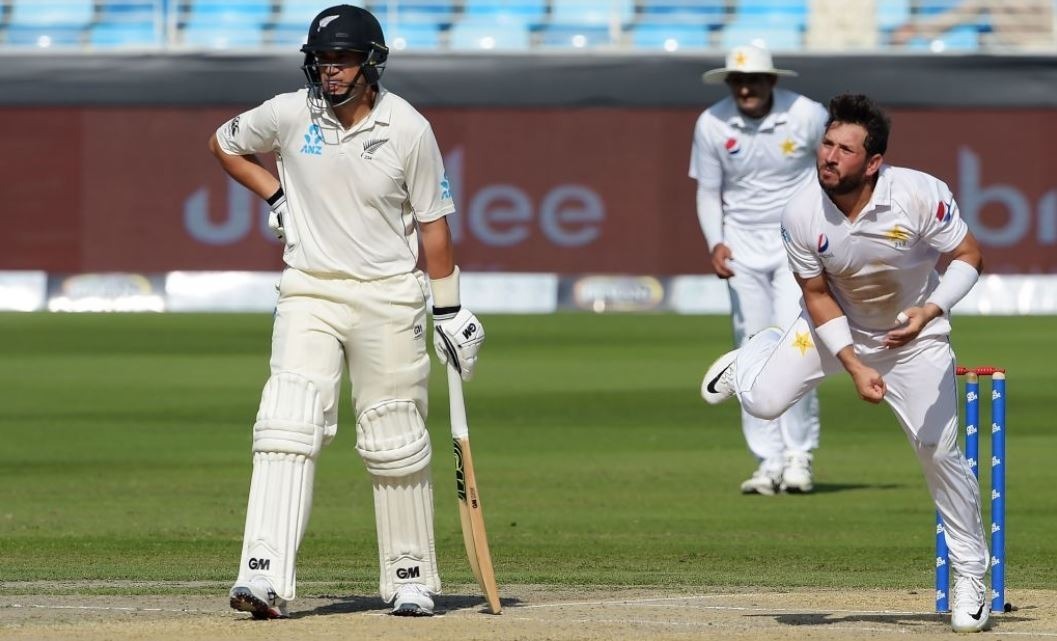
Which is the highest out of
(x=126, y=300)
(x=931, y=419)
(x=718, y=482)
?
(x=931, y=419)

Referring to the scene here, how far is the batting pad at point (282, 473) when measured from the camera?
635cm

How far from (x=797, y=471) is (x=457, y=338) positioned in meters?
4.13

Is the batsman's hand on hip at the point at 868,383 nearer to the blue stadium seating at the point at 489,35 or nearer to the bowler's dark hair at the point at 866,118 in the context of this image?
the bowler's dark hair at the point at 866,118

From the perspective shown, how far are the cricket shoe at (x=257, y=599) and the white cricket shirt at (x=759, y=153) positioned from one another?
15.3 ft

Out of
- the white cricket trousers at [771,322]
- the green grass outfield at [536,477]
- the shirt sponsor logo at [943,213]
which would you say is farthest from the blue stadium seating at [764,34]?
the shirt sponsor logo at [943,213]

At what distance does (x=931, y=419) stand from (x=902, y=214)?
65 centimetres

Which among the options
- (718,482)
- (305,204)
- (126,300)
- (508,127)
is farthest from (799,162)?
(126,300)

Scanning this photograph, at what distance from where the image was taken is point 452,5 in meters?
25.0

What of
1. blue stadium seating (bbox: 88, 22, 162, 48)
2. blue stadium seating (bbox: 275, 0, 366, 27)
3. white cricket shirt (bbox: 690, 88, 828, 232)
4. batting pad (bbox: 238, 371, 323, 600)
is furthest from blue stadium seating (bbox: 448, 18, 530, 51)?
batting pad (bbox: 238, 371, 323, 600)

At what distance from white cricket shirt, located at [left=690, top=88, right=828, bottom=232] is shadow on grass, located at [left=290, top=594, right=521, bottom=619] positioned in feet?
12.6

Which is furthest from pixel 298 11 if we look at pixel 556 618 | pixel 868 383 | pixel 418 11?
pixel 868 383

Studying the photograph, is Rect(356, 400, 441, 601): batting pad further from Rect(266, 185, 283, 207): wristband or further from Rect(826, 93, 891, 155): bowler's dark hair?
Rect(826, 93, 891, 155): bowler's dark hair

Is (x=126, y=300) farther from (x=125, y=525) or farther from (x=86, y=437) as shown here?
(x=125, y=525)

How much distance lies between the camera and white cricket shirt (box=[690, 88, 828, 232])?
412 inches
